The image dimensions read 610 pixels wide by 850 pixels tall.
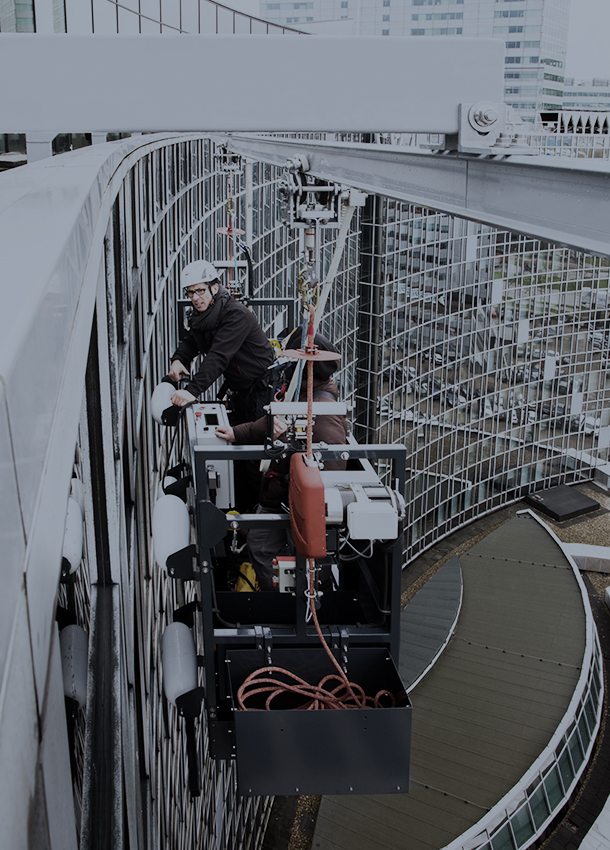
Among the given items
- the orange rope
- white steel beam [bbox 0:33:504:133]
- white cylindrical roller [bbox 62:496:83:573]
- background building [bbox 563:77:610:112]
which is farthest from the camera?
background building [bbox 563:77:610:112]

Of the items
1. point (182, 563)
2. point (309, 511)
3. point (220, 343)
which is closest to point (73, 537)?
point (309, 511)

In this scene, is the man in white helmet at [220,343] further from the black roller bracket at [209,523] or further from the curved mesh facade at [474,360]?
the curved mesh facade at [474,360]

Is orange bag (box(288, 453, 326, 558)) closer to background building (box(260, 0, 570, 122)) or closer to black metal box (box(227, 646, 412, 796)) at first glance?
black metal box (box(227, 646, 412, 796))

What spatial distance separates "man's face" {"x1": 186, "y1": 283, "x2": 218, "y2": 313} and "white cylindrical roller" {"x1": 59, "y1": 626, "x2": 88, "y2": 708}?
434 centimetres

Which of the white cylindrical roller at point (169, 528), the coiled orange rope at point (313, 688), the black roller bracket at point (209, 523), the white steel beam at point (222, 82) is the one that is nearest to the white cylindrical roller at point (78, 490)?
the black roller bracket at point (209, 523)

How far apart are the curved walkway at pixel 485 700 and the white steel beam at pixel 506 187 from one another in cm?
1073

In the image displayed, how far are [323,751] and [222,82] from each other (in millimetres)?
3401

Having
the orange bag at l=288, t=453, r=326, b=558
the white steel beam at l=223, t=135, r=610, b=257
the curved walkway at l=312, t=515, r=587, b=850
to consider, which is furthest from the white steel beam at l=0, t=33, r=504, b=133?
the curved walkway at l=312, t=515, r=587, b=850

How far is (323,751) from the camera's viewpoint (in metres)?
3.93

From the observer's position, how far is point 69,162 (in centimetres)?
316

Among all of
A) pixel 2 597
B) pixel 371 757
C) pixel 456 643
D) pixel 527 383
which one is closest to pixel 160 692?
pixel 371 757

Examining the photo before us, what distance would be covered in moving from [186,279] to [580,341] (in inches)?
1038

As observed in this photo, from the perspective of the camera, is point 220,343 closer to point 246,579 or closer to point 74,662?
point 246,579

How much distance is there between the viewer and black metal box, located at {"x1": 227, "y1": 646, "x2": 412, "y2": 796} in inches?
152
